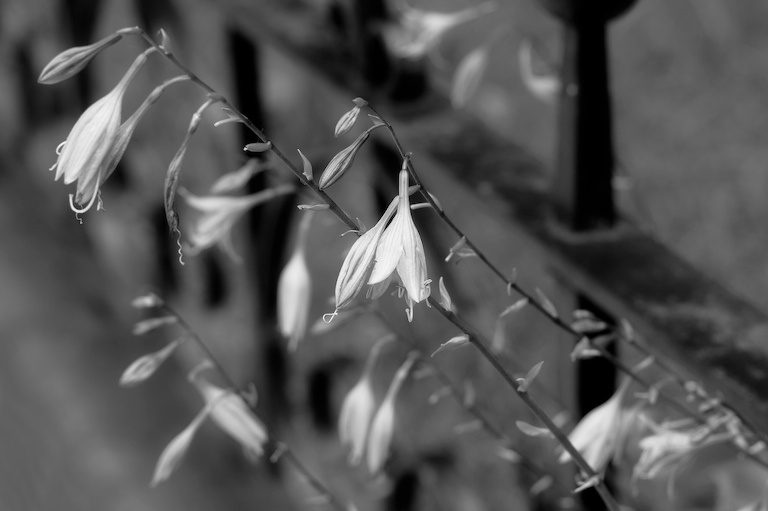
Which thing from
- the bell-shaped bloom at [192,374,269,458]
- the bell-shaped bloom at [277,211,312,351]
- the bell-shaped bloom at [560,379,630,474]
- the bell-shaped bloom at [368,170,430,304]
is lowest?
the bell-shaped bloom at [560,379,630,474]

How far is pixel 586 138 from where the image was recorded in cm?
65

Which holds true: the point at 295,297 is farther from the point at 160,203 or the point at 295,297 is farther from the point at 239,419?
the point at 160,203

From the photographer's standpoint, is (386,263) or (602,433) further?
(602,433)

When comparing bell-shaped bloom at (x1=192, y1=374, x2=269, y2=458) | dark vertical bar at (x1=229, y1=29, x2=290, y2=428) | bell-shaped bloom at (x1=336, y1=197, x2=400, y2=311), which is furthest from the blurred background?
Result: bell-shaped bloom at (x1=336, y1=197, x2=400, y2=311)

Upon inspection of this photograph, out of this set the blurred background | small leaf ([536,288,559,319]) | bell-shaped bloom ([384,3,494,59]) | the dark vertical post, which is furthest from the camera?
the blurred background

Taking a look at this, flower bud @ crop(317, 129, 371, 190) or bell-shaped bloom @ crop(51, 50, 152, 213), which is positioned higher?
bell-shaped bloom @ crop(51, 50, 152, 213)

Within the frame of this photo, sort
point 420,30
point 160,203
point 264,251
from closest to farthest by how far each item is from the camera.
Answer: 1. point 420,30
2. point 264,251
3. point 160,203

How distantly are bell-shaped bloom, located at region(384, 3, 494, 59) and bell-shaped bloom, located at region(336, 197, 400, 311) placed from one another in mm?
377

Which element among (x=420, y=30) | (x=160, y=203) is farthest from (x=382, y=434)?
(x=160, y=203)

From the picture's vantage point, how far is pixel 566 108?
661 mm

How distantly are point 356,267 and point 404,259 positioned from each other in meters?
0.02

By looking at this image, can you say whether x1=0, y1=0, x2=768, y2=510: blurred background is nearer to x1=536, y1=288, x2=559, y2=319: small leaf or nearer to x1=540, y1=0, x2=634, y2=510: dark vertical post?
x1=540, y1=0, x2=634, y2=510: dark vertical post

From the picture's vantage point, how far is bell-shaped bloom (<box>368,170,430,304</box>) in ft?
1.31

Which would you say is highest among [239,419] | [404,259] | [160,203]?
[404,259]
